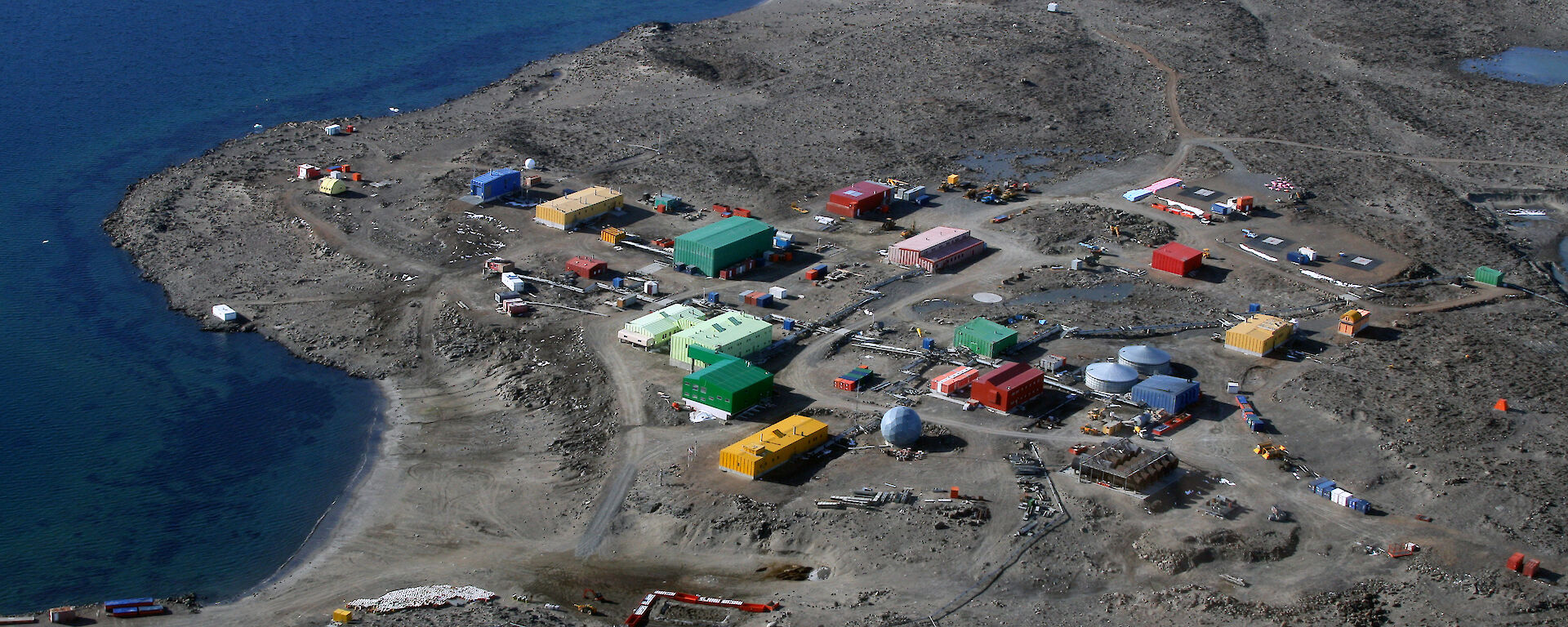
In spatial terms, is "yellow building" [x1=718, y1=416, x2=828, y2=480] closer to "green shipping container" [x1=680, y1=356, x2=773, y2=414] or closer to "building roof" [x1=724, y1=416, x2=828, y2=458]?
"building roof" [x1=724, y1=416, x2=828, y2=458]

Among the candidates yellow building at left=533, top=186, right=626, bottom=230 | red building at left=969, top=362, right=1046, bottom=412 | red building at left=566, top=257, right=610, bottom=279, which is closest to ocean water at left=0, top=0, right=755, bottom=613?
red building at left=566, top=257, right=610, bottom=279

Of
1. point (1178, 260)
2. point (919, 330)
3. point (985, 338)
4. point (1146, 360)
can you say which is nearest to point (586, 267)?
point (919, 330)

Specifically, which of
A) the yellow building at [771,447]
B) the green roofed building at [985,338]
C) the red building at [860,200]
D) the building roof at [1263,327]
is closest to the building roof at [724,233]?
the red building at [860,200]

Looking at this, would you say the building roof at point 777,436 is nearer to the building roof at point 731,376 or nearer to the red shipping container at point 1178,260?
the building roof at point 731,376

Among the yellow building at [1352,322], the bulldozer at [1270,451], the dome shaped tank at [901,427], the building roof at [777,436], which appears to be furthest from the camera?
the yellow building at [1352,322]

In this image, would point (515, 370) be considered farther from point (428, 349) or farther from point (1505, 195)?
point (1505, 195)

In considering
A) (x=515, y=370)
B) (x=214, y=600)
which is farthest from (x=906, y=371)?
(x=214, y=600)
